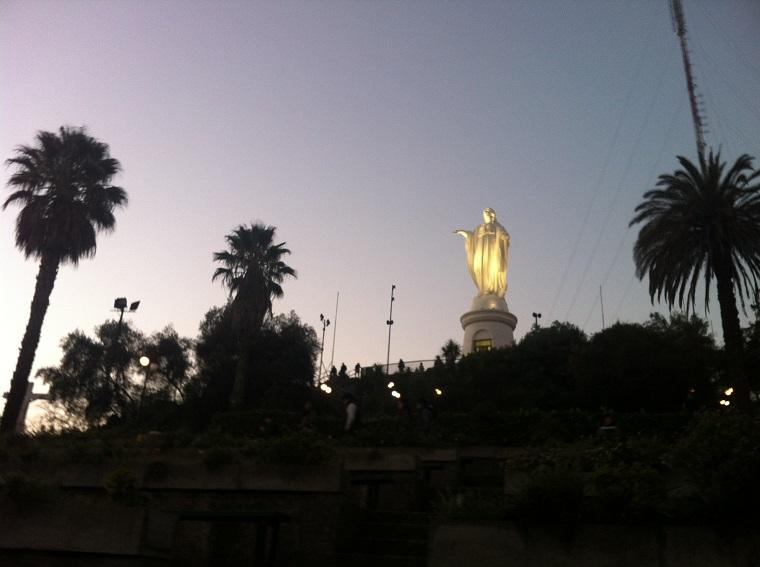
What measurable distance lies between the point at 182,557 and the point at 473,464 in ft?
28.7

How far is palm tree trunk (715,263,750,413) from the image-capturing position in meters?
25.6

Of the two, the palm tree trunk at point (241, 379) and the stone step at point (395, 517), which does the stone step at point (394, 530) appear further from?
the palm tree trunk at point (241, 379)

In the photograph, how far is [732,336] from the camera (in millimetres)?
26672

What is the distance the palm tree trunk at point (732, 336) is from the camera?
25.6m

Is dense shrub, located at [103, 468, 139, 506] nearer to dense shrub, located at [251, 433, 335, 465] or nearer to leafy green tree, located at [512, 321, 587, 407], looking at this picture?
dense shrub, located at [251, 433, 335, 465]

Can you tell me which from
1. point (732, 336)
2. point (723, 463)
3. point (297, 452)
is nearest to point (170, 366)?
point (732, 336)

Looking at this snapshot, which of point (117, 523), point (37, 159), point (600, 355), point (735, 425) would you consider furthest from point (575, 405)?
point (117, 523)

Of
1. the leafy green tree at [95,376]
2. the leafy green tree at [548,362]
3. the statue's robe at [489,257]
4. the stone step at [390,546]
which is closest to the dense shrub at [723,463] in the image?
the stone step at [390,546]

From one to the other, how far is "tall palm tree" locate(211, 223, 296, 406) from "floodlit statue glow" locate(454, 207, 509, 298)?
13.3 m

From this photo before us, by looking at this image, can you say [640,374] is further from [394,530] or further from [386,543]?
[386,543]

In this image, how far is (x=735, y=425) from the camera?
10.8m

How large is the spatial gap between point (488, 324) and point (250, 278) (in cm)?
1516

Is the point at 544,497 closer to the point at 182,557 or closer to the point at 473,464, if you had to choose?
the point at 182,557

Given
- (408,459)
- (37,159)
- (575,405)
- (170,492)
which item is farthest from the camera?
(575,405)
